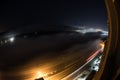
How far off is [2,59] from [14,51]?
707 centimetres

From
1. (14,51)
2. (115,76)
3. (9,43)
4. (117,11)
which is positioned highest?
(9,43)

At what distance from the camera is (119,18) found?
8.86 m

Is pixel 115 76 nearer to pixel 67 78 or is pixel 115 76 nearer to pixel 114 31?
pixel 114 31

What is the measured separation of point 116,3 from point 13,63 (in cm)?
3802

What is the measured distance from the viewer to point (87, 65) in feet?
84.8

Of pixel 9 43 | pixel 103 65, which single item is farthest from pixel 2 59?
pixel 103 65

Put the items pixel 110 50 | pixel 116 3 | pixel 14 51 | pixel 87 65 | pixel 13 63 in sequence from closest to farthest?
pixel 116 3, pixel 110 50, pixel 87 65, pixel 13 63, pixel 14 51

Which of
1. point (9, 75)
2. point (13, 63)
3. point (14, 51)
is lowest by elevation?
point (9, 75)

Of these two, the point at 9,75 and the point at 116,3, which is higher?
the point at 9,75

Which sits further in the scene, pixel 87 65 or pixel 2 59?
pixel 2 59

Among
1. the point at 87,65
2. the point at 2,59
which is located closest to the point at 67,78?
the point at 87,65

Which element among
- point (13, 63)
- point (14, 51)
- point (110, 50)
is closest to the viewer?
point (110, 50)

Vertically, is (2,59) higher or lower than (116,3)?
higher

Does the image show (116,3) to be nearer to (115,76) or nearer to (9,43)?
(115,76)
